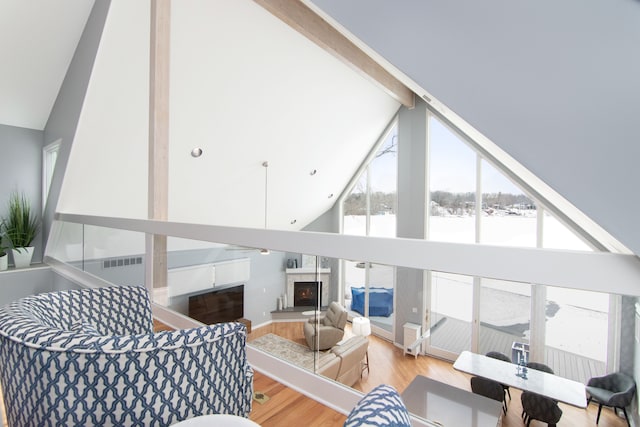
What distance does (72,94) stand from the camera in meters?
3.80

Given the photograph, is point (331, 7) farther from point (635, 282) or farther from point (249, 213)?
point (249, 213)

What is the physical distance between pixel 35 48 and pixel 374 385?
4.87 m

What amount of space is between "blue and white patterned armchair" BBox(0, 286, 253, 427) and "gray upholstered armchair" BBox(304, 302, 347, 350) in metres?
0.70

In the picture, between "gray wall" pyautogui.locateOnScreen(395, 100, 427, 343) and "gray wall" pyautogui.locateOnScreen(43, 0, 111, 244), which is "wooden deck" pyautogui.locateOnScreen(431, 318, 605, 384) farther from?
"gray wall" pyautogui.locateOnScreen(395, 100, 427, 343)

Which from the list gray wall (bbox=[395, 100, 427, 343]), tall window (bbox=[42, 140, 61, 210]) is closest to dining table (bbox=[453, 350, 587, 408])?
gray wall (bbox=[395, 100, 427, 343])

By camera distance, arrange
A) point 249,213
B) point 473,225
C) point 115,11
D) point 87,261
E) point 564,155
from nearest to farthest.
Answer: point 564,155 < point 115,11 < point 87,261 < point 473,225 < point 249,213

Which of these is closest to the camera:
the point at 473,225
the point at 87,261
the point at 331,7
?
the point at 331,7

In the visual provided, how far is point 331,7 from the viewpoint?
132 centimetres

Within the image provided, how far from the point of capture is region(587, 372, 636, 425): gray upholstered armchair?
2.83 feet

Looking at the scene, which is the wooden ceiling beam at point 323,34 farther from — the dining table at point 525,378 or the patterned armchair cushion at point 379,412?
the patterned armchair cushion at point 379,412

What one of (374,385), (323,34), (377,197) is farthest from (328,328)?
(377,197)

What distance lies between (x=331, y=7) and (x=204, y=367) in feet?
4.39

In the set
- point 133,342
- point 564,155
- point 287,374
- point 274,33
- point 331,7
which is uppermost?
point 274,33

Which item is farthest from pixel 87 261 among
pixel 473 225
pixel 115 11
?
pixel 473 225
